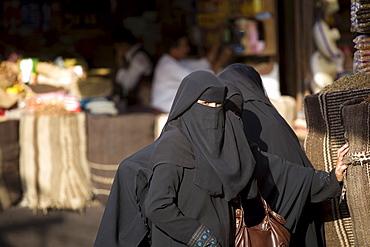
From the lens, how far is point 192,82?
2.67m

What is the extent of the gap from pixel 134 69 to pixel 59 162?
2.41 meters

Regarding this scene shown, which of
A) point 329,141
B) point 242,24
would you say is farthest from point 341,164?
point 242,24

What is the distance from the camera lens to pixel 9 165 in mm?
5531

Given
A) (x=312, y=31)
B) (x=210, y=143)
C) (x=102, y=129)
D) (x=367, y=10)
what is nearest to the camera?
(x=210, y=143)

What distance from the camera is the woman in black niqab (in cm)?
253

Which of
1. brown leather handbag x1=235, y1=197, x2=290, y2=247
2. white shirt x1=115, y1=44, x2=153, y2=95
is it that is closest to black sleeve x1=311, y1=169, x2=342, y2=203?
brown leather handbag x1=235, y1=197, x2=290, y2=247

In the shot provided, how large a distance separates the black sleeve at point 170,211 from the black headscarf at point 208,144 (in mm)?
56

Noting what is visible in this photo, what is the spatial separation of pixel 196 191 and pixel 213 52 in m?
4.65

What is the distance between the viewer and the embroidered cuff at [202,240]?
252 cm

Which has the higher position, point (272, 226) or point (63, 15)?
point (63, 15)

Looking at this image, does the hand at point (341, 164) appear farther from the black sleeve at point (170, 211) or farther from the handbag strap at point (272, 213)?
the black sleeve at point (170, 211)

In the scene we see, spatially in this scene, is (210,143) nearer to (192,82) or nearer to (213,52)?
(192,82)

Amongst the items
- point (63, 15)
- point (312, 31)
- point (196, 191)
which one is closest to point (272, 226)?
point (196, 191)

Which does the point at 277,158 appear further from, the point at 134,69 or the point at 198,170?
the point at 134,69
